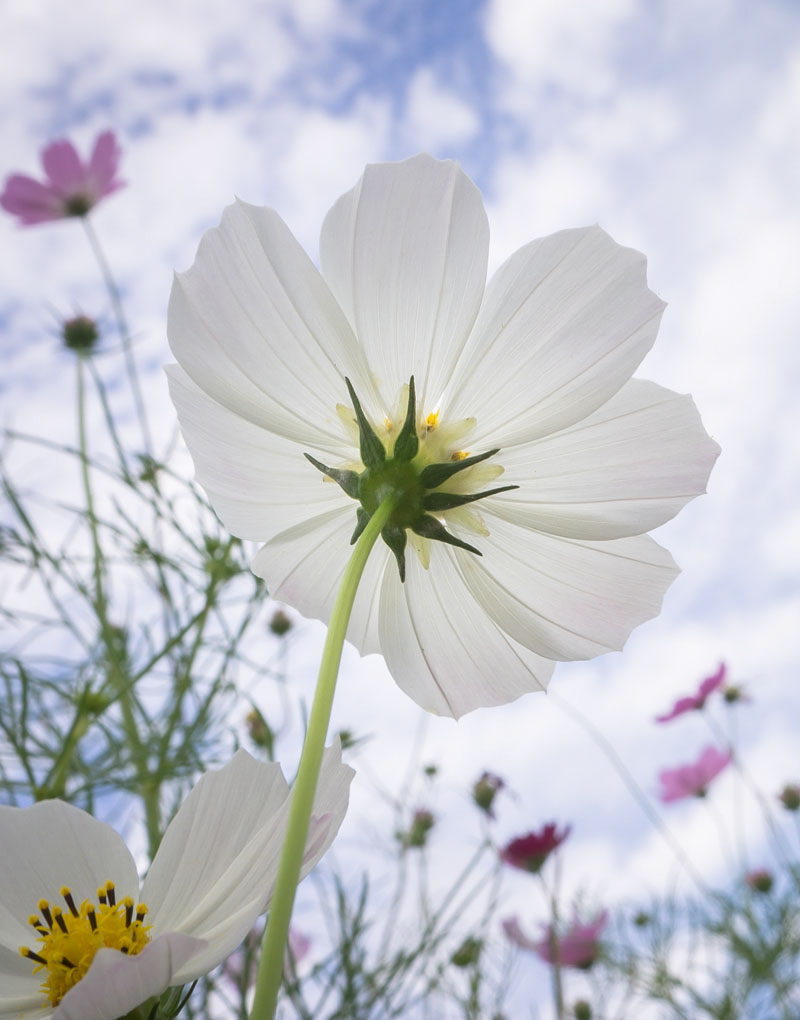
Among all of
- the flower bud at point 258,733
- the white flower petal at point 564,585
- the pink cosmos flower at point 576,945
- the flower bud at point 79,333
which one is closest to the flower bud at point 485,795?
the pink cosmos flower at point 576,945

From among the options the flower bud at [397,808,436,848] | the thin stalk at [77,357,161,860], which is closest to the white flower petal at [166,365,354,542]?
the thin stalk at [77,357,161,860]

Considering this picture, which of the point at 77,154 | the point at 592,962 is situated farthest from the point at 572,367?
the point at 592,962

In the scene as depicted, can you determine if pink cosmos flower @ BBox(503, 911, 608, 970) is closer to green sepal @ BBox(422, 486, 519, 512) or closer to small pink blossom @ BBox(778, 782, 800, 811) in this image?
small pink blossom @ BBox(778, 782, 800, 811)

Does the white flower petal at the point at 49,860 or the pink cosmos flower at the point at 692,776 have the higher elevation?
the pink cosmos flower at the point at 692,776

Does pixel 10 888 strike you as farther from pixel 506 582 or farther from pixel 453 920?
pixel 453 920

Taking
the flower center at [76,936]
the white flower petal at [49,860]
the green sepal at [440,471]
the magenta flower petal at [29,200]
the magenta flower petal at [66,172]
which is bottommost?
the flower center at [76,936]

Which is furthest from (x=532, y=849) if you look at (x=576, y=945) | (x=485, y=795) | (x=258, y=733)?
(x=258, y=733)

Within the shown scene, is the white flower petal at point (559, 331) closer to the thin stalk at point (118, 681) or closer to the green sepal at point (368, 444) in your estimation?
the green sepal at point (368, 444)
